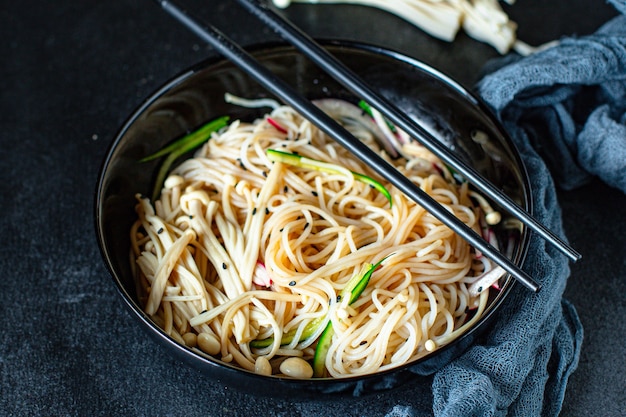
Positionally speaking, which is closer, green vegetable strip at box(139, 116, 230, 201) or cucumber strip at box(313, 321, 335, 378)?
cucumber strip at box(313, 321, 335, 378)

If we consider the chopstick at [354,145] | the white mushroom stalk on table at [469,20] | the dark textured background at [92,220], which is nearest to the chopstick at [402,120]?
the chopstick at [354,145]

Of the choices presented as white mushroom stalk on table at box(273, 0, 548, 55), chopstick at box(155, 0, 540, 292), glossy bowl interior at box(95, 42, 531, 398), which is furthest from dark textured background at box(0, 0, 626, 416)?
chopstick at box(155, 0, 540, 292)

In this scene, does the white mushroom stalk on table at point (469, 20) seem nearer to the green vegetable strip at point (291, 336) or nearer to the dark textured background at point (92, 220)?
the dark textured background at point (92, 220)

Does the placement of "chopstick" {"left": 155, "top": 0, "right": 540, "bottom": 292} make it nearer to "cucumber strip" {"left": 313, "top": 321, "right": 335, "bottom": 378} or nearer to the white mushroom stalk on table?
"cucumber strip" {"left": 313, "top": 321, "right": 335, "bottom": 378}

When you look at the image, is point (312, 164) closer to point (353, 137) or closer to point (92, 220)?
point (353, 137)

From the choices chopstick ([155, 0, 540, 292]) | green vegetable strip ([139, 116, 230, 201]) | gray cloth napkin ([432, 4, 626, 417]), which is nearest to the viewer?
chopstick ([155, 0, 540, 292])

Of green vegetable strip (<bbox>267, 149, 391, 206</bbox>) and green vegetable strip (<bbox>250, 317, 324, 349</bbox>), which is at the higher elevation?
green vegetable strip (<bbox>267, 149, 391, 206</bbox>)

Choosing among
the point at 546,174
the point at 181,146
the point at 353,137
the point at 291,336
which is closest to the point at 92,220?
the point at 181,146
